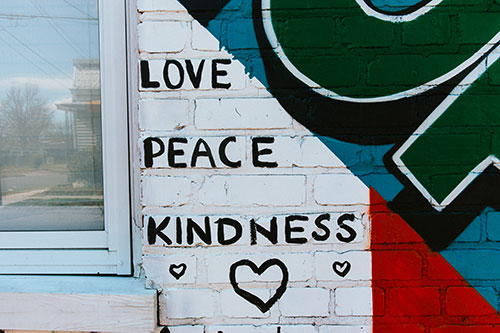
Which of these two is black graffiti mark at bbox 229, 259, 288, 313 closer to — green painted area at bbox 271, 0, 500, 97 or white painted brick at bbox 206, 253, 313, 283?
white painted brick at bbox 206, 253, 313, 283

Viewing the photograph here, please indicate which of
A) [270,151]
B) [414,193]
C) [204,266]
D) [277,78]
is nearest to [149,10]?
[277,78]

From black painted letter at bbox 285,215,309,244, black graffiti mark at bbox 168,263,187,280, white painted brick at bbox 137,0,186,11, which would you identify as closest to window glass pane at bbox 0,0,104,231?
white painted brick at bbox 137,0,186,11

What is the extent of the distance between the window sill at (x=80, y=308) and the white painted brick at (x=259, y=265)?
0.73 feet

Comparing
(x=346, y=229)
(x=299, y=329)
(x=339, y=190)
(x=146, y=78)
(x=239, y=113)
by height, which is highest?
(x=146, y=78)

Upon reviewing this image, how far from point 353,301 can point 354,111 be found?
0.65 metres

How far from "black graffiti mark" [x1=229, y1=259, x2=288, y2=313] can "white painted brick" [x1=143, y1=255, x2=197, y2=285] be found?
0.14m

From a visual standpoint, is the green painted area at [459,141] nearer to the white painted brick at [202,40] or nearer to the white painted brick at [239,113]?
the white painted brick at [239,113]

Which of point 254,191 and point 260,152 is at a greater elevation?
point 260,152

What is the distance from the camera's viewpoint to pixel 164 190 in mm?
1463

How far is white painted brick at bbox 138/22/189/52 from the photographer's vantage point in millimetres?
1441

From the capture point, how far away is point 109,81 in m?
1.53

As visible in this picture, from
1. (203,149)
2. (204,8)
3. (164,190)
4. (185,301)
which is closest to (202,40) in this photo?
(204,8)

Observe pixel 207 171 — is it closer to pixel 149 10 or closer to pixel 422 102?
pixel 149 10

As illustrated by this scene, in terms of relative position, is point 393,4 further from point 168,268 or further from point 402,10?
point 168,268
